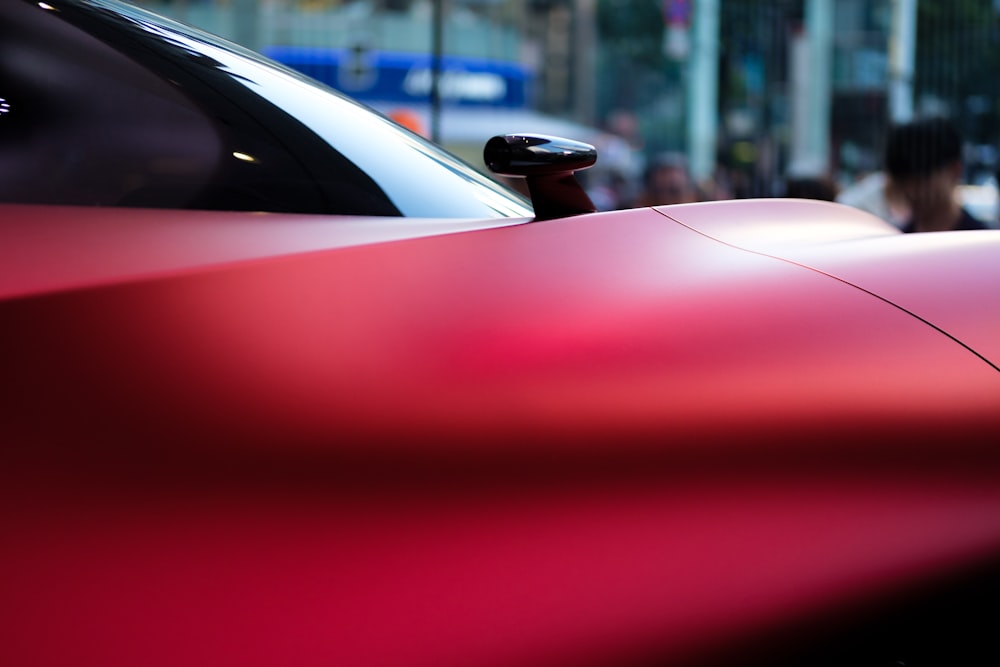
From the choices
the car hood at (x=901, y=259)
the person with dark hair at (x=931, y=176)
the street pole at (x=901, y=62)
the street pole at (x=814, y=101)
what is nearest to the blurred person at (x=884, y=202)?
the person with dark hair at (x=931, y=176)

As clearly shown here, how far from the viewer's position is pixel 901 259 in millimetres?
1437

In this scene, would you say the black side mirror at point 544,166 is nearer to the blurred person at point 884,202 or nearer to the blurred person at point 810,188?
the blurred person at point 884,202

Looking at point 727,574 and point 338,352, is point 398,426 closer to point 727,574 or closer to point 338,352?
point 338,352

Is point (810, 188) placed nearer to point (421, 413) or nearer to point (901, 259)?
point (901, 259)

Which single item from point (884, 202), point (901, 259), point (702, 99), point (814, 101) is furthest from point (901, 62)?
point (702, 99)

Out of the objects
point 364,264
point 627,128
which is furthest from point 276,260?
point 627,128

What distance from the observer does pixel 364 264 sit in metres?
1.22

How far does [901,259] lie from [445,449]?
66 cm

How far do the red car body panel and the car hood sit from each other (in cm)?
5

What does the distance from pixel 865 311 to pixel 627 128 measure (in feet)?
135

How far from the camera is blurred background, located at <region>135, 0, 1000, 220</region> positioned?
7.97 meters

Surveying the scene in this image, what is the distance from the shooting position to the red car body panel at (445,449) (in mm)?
1101

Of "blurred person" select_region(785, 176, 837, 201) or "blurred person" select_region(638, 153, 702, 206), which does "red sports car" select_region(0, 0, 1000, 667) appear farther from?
"blurred person" select_region(638, 153, 702, 206)

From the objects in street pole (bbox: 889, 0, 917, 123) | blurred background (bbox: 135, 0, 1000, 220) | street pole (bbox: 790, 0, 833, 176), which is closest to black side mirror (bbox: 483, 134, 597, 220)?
blurred background (bbox: 135, 0, 1000, 220)
